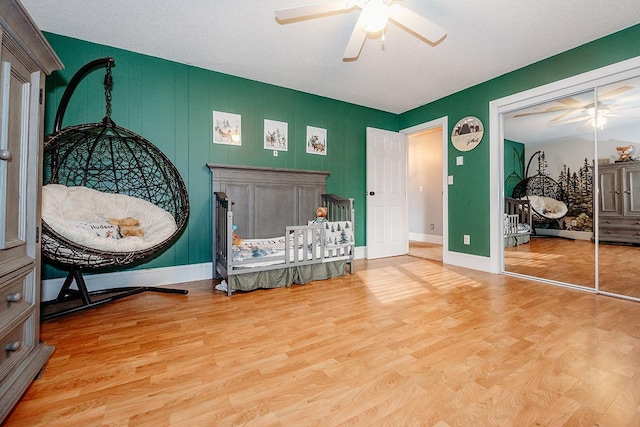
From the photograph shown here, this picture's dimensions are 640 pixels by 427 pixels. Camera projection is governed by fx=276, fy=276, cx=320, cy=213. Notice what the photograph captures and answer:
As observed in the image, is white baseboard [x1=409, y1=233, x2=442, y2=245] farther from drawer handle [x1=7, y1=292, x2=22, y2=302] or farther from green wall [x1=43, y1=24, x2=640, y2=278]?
drawer handle [x1=7, y1=292, x2=22, y2=302]

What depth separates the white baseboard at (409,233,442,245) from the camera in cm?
559

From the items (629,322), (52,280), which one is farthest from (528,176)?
(52,280)

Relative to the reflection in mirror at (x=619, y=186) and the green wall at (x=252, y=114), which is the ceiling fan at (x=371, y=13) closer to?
the green wall at (x=252, y=114)

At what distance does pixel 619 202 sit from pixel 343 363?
113 inches

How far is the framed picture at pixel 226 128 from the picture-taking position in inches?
120

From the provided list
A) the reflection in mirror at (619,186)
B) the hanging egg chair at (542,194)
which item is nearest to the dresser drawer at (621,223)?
the reflection in mirror at (619,186)

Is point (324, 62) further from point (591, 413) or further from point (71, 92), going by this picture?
point (591, 413)

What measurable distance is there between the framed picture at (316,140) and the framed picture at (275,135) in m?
0.32

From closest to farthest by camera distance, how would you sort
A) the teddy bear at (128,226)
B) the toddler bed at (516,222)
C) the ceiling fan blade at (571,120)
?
the teddy bear at (128,226)
the ceiling fan blade at (571,120)
the toddler bed at (516,222)

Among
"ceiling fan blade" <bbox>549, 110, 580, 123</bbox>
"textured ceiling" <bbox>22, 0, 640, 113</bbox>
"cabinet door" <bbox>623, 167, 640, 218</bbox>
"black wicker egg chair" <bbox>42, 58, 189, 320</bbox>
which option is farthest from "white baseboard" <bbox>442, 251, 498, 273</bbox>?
"black wicker egg chair" <bbox>42, 58, 189, 320</bbox>

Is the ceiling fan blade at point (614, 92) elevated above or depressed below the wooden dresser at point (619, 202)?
above

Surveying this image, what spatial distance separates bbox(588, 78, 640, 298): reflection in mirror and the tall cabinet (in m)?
3.91

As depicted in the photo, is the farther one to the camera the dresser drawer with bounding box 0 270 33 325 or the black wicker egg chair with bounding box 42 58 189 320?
the black wicker egg chair with bounding box 42 58 189 320

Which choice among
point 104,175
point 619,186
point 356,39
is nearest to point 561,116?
point 619,186
